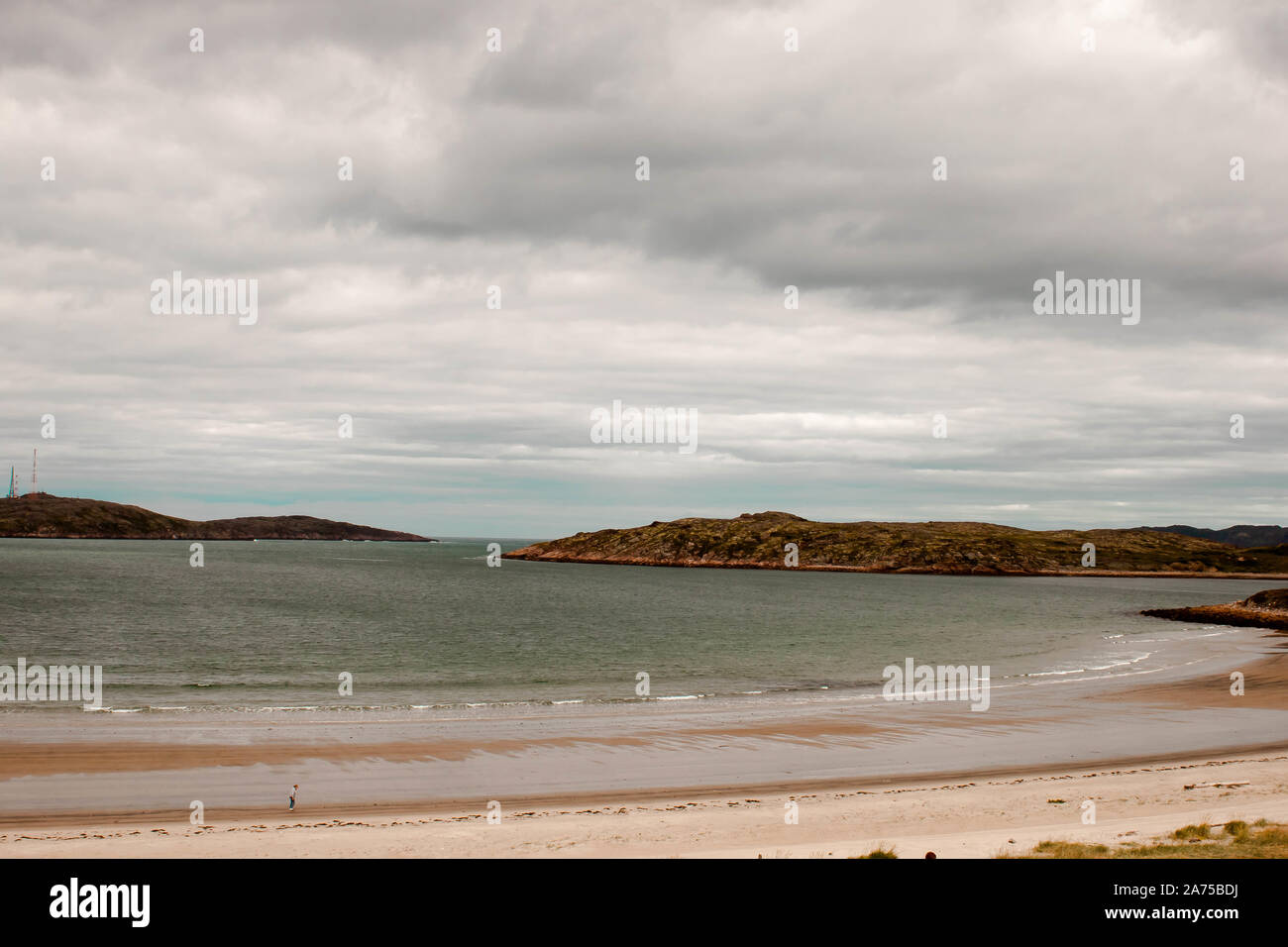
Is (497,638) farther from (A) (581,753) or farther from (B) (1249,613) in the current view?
(B) (1249,613)

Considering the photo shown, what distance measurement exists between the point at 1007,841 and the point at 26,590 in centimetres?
11237

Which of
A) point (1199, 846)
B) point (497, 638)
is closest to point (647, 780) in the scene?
point (1199, 846)

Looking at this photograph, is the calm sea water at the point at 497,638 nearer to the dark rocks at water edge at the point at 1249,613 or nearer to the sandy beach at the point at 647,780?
the dark rocks at water edge at the point at 1249,613

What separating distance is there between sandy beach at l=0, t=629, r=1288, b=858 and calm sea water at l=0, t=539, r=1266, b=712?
304 inches

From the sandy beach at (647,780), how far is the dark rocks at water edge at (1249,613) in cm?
6596

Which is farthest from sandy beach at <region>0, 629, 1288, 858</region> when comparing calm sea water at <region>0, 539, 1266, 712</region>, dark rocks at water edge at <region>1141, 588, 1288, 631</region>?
dark rocks at water edge at <region>1141, 588, 1288, 631</region>

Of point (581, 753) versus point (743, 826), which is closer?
point (743, 826)

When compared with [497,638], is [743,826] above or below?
above

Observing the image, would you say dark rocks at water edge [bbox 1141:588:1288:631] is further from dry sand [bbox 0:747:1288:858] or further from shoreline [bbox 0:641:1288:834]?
dry sand [bbox 0:747:1288:858]

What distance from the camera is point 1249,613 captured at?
97.9 meters

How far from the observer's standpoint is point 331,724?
115 feet

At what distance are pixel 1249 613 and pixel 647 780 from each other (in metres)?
102
